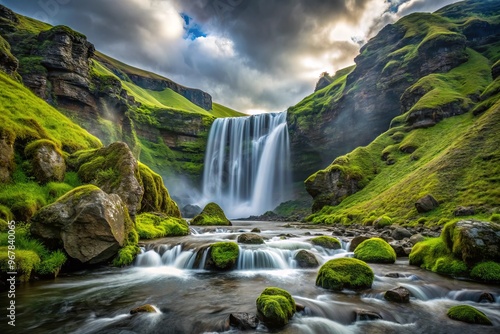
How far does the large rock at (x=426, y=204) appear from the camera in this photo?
2594cm

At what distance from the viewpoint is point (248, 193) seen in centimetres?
8731

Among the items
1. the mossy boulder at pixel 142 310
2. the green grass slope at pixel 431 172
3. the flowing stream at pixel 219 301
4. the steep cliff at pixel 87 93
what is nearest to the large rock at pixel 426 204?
the green grass slope at pixel 431 172

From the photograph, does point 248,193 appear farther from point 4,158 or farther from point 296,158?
point 4,158

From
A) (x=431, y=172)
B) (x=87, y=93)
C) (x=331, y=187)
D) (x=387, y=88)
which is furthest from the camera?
(x=387, y=88)

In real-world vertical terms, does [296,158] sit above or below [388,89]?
below

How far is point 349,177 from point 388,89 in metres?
35.1

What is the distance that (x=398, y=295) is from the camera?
30.3 ft

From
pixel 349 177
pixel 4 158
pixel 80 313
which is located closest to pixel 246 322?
pixel 80 313

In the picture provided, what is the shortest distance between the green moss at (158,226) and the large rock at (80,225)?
22.5ft

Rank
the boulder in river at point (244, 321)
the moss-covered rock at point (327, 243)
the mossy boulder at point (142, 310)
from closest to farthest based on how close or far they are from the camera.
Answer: the boulder in river at point (244, 321) < the mossy boulder at point (142, 310) < the moss-covered rock at point (327, 243)

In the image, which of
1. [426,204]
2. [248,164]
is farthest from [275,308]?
[248,164]

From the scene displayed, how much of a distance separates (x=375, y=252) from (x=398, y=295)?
21.2 feet

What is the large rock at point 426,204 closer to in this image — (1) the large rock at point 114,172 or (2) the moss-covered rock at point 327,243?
(2) the moss-covered rock at point 327,243

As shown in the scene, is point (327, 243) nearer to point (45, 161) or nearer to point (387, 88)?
Answer: point (45, 161)
